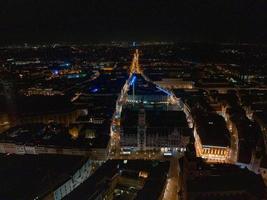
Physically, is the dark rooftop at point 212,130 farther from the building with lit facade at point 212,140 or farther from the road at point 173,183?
the road at point 173,183

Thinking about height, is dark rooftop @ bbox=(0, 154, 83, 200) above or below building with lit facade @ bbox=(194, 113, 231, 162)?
below

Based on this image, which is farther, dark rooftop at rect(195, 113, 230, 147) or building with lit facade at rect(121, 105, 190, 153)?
building with lit facade at rect(121, 105, 190, 153)

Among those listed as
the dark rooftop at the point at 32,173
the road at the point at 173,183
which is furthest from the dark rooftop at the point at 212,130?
the dark rooftop at the point at 32,173

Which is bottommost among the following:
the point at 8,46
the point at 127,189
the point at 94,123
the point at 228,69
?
the point at 127,189

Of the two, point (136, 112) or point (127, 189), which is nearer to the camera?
point (127, 189)

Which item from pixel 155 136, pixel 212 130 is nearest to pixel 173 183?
pixel 155 136

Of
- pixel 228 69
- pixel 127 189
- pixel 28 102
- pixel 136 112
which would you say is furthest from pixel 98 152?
pixel 228 69

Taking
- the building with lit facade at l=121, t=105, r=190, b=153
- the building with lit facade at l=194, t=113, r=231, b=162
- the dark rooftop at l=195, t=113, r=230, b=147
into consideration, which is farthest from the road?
the dark rooftop at l=195, t=113, r=230, b=147

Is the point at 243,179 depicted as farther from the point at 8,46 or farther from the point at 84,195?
the point at 8,46

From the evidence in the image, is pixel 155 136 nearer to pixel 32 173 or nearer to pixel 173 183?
pixel 173 183

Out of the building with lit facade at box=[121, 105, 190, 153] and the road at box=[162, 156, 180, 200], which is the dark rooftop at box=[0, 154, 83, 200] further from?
the road at box=[162, 156, 180, 200]

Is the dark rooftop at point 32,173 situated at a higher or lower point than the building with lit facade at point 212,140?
lower
